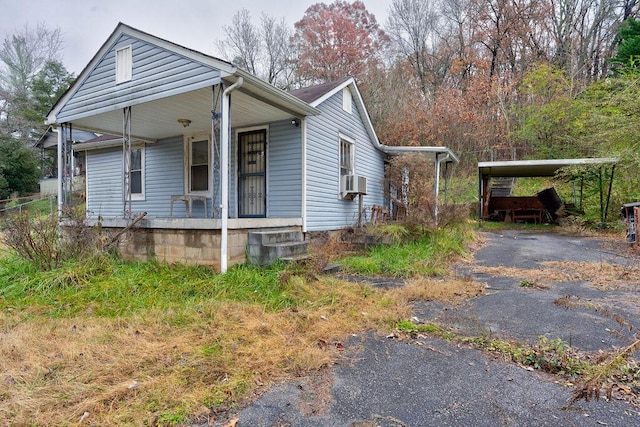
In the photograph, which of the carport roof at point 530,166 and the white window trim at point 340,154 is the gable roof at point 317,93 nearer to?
the white window trim at point 340,154

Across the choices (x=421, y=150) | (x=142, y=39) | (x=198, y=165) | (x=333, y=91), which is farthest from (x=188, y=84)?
(x=421, y=150)

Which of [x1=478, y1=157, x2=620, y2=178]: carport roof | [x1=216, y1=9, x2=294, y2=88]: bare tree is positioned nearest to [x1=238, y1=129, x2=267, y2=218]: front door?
[x1=478, y1=157, x2=620, y2=178]: carport roof

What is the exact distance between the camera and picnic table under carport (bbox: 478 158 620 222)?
10.9 m

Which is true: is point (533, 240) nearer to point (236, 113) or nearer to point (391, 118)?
point (236, 113)

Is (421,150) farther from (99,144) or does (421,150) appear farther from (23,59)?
(23,59)

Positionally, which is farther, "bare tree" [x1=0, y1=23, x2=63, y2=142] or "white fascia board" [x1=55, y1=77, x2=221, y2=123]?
"bare tree" [x1=0, y1=23, x2=63, y2=142]

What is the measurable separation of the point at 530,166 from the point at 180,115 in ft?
38.6

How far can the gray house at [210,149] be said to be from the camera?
5160mm

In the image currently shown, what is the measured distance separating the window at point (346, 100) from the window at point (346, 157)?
0.80 metres

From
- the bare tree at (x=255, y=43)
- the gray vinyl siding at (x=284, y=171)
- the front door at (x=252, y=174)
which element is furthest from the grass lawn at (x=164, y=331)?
the bare tree at (x=255, y=43)

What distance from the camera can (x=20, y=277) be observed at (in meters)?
4.72

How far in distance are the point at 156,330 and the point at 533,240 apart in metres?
9.68

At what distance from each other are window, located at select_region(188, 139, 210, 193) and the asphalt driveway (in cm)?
614

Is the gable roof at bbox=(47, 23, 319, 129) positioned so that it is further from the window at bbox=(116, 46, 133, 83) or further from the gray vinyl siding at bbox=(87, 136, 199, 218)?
the gray vinyl siding at bbox=(87, 136, 199, 218)
